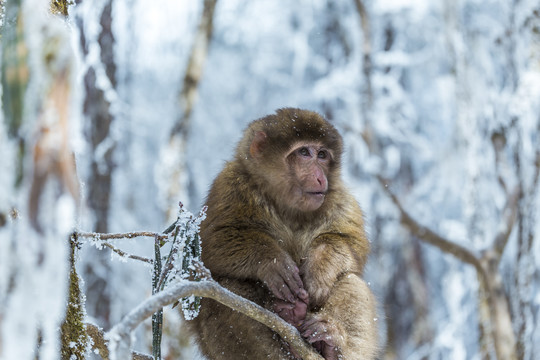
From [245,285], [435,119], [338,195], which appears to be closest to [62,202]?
[245,285]

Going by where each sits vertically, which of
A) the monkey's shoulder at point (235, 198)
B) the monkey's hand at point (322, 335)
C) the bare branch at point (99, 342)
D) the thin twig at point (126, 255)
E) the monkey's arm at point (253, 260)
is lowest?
the bare branch at point (99, 342)

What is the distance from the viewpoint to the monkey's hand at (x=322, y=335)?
3.39 metres

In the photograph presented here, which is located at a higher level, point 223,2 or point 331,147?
point 223,2

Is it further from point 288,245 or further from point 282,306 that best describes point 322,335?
point 288,245

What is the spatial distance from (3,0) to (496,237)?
19.5 ft

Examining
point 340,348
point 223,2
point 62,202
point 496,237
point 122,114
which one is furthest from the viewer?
point 223,2

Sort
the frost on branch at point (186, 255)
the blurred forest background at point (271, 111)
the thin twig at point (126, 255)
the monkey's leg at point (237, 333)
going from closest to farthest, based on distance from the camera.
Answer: the blurred forest background at point (271, 111)
the frost on branch at point (186, 255)
the thin twig at point (126, 255)
the monkey's leg at point (237, 333)

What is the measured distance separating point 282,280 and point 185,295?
1.43 meters

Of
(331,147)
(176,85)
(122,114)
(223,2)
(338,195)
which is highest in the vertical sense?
(223,2)

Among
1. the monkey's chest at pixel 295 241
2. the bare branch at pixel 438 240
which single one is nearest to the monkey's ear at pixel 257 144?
the monkey's chest at pixel 295 241

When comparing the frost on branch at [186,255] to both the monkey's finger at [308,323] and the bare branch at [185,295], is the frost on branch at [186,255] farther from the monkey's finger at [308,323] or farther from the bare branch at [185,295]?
the monkey's finger at [308,323]

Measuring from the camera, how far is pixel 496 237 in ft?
24.0

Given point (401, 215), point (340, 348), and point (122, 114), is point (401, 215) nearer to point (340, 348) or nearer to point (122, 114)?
point (340, 348)

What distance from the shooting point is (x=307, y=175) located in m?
4.14
